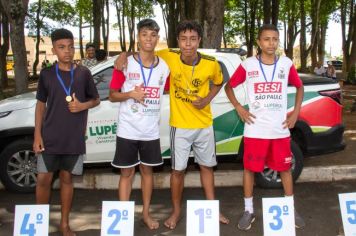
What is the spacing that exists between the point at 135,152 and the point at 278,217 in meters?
1.45

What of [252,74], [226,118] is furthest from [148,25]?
[226,118]

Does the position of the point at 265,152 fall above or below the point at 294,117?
below

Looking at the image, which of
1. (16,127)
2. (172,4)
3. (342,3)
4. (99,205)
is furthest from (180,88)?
(342,3)

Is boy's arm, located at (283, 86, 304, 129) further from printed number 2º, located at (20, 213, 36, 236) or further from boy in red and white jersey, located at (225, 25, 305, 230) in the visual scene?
printed number 2º, located at (20, 213, 36, 236)

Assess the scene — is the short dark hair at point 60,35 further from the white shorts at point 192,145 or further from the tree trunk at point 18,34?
the tree trunk at point 18,34

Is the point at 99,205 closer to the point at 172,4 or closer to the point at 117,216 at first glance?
the point at 117,216

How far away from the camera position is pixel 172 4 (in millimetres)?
24406

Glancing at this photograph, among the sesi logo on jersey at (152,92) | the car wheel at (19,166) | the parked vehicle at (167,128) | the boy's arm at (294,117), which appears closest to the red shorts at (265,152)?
the boy's arm at (294,117)

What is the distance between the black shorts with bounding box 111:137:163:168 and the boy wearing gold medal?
36cm

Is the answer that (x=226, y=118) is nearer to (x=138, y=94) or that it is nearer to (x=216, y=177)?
(x=216, y=177)

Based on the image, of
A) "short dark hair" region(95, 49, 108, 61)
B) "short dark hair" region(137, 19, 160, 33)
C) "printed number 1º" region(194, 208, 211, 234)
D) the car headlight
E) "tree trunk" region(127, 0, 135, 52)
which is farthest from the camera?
"tree trunk" region(127, 0, 135, 52)

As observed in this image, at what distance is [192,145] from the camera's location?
4.45 metres

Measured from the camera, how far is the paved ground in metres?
4.47

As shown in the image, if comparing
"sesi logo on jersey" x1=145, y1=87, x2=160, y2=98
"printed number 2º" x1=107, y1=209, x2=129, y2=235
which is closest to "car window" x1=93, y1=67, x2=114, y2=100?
"sesi logo on jersey" x1=145, y1=87, x2=160, y2=98
